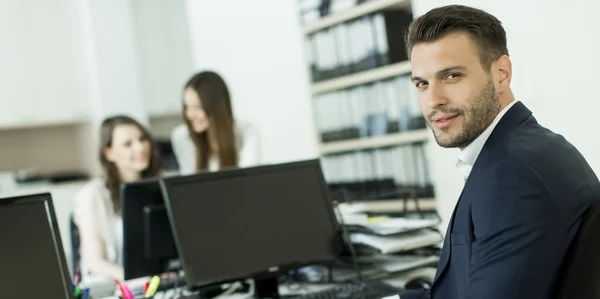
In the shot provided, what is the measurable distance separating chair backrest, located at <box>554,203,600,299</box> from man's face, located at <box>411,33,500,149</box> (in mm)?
293

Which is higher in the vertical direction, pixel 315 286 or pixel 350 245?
pixel 350 245

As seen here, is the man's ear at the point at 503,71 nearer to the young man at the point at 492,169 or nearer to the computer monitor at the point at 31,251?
the young man at the point at 492,169

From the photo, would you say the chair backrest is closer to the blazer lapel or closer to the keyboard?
the blazer lapel

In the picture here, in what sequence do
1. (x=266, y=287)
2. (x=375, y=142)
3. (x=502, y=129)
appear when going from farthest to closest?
1. (x=375, y=142)
2. (x=266, y=287)
3. (x=502, y=129)

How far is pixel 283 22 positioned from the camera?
13.5 ft

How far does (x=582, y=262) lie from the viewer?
3.69 feet

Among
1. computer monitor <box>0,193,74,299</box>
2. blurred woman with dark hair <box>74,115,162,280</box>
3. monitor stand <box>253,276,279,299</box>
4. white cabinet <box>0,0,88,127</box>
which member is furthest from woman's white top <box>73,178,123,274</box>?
white cabinet <box>0,0,88,127</box>

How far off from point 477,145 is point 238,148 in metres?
1.99

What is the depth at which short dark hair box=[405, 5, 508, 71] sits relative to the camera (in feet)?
4.37

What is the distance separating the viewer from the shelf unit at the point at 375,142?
3.30 meters

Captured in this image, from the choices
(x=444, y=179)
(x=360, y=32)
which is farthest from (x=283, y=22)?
(x=444, y=179)

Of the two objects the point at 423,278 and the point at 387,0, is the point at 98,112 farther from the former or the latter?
the point at 423,278

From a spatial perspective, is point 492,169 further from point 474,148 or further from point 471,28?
point 471,28

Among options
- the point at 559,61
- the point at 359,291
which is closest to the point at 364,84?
the point at 559,61
